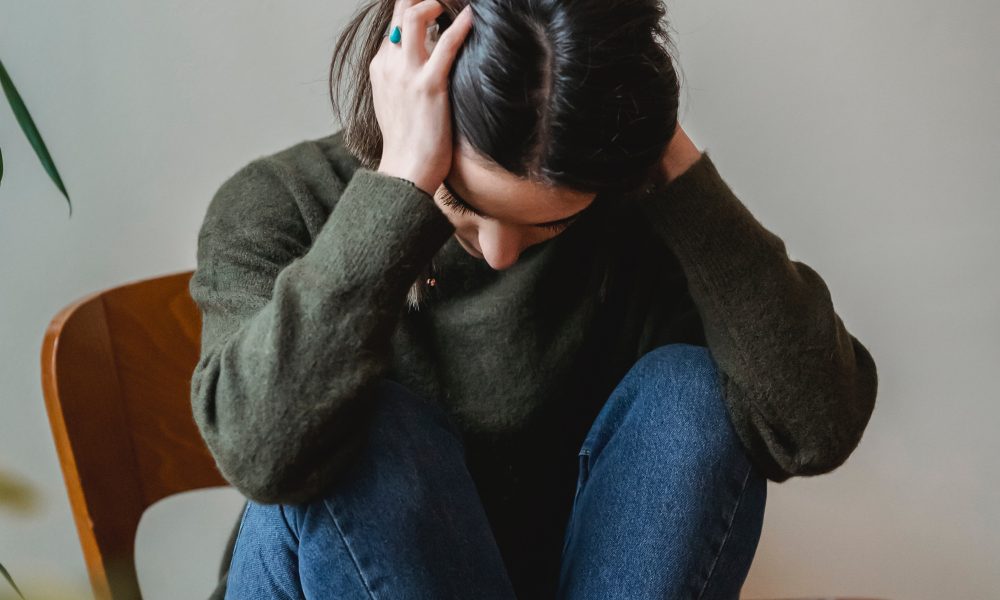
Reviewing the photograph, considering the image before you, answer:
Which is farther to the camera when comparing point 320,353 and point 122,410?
point 122,410

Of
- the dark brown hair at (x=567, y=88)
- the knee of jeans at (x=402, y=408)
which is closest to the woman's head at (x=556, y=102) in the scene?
the dark brown hair at (x=567, y=88)

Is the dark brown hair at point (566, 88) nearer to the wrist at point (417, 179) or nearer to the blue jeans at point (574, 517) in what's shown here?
the wrist at point (417, 179)

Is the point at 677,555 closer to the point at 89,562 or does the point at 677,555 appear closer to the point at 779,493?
the point at 89,562

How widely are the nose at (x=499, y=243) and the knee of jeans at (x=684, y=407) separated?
0.15 metres

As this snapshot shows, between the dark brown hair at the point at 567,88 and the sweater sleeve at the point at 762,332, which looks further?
the sweater sleeve at the point at 762,332

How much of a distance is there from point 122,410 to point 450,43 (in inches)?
19.6

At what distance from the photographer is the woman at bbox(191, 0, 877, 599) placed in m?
0.55

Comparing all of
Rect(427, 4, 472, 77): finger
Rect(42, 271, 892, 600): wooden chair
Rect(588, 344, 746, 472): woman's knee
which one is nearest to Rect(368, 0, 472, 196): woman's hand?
Rect(427, 4, 472, 77): finger

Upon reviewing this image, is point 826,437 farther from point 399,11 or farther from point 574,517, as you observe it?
point 399,11

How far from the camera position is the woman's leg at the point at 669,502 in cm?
61

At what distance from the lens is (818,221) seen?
1.10 meters

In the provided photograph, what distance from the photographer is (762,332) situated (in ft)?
2.14

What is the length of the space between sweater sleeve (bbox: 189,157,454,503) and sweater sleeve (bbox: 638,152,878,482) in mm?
204

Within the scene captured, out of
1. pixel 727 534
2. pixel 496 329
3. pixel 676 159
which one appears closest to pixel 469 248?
pixel 496 329
